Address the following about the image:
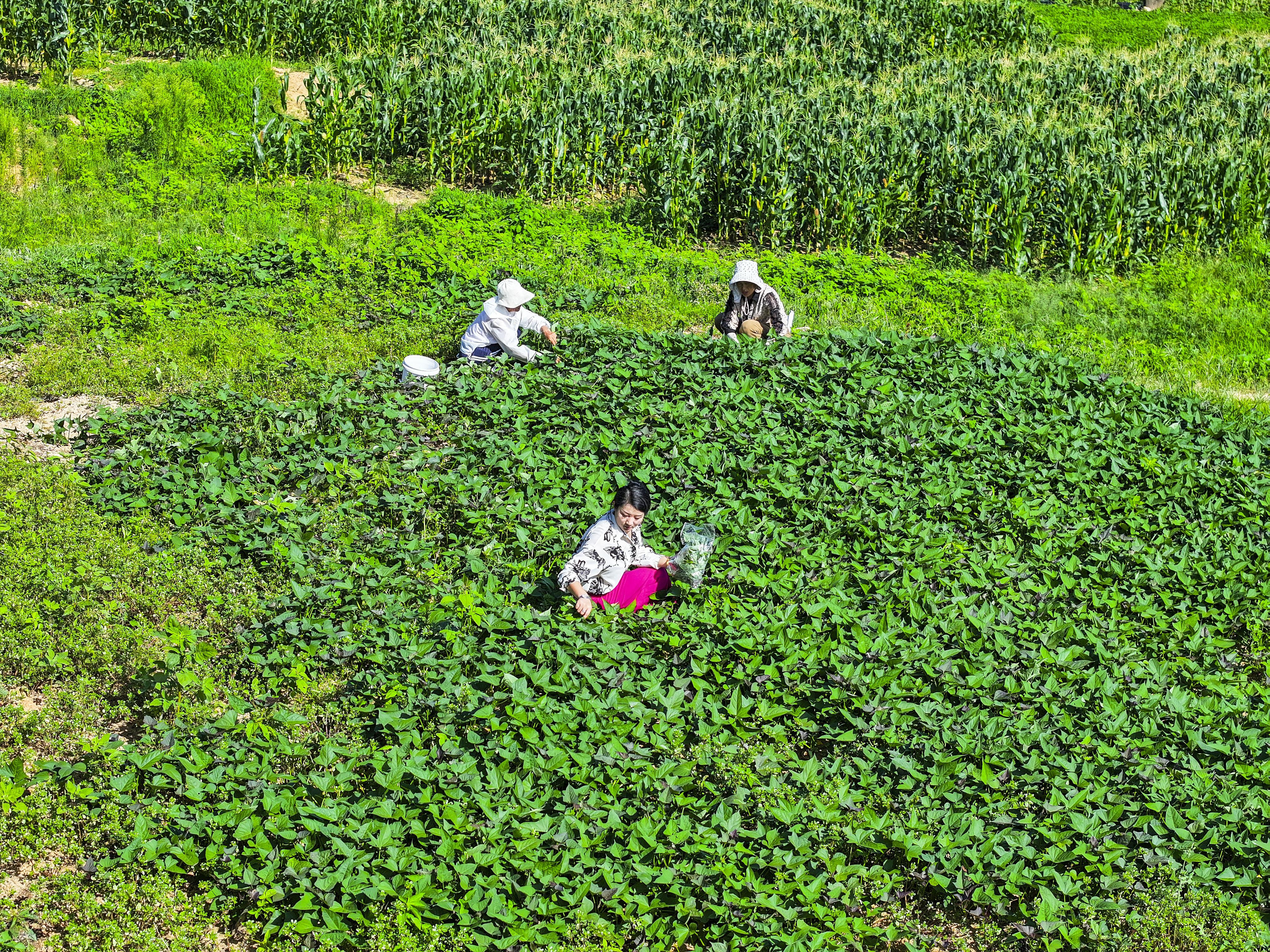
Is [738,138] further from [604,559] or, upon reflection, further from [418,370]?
[604,559]

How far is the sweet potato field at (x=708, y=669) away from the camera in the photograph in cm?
491

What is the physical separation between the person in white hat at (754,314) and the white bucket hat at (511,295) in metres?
2.12

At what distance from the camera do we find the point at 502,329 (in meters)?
9.62

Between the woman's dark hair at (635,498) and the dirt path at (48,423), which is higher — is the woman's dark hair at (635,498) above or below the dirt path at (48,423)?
above

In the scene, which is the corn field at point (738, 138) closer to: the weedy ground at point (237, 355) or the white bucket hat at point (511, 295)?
the weedy ground at point (237, 355)

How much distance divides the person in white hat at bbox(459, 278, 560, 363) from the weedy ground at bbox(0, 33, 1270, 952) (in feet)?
1.52

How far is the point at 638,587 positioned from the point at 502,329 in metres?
3.80

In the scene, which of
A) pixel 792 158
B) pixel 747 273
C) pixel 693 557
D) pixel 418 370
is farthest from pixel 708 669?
pixel 792 158

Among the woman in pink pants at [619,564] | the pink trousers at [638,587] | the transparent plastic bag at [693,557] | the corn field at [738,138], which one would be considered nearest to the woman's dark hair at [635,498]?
the woman in pink pants at [619,564]

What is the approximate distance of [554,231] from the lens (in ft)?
44.8

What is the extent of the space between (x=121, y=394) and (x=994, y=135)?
40.5ft

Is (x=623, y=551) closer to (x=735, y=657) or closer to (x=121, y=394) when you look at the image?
(x=735, y=657)

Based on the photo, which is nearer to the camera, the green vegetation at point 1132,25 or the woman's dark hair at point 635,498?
the woman's dark hair at point 635,498

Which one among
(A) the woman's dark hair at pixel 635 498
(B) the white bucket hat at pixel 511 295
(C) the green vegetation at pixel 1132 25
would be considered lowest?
(A) the woman's dark hair at pixel 635 498
